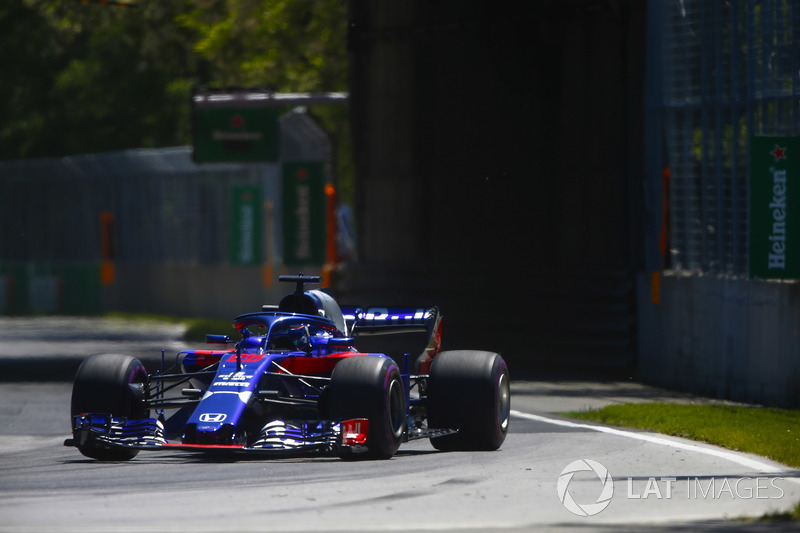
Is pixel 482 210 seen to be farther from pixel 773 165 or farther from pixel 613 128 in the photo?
pixel 773 165

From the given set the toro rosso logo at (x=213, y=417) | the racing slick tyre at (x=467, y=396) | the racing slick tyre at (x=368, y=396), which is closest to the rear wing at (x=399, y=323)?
the racing slick tyre at (x=467, y=396)

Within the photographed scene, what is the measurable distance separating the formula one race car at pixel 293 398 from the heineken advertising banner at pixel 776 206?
14.5 ft

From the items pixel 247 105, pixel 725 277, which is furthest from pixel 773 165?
pixel 247 105

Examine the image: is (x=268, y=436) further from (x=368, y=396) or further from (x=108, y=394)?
(x=108, y=394)

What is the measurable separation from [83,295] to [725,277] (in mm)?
23776

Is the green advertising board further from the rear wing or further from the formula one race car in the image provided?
the formula one race car

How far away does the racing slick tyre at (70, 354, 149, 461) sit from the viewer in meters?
11.9

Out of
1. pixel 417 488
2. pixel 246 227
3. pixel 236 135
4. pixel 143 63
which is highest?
pixel 143 63

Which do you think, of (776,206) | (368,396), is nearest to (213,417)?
(368,396)

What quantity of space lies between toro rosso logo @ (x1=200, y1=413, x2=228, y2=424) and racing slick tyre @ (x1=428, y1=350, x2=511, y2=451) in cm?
169

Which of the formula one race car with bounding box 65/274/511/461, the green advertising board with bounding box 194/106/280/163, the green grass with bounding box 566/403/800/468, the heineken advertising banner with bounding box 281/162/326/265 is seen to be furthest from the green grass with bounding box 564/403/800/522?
the heineken advertising banner with bounding box 281/162/326/265

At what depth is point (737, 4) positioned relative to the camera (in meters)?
17.3

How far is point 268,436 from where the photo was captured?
1127cm

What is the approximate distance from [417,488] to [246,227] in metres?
24.0
